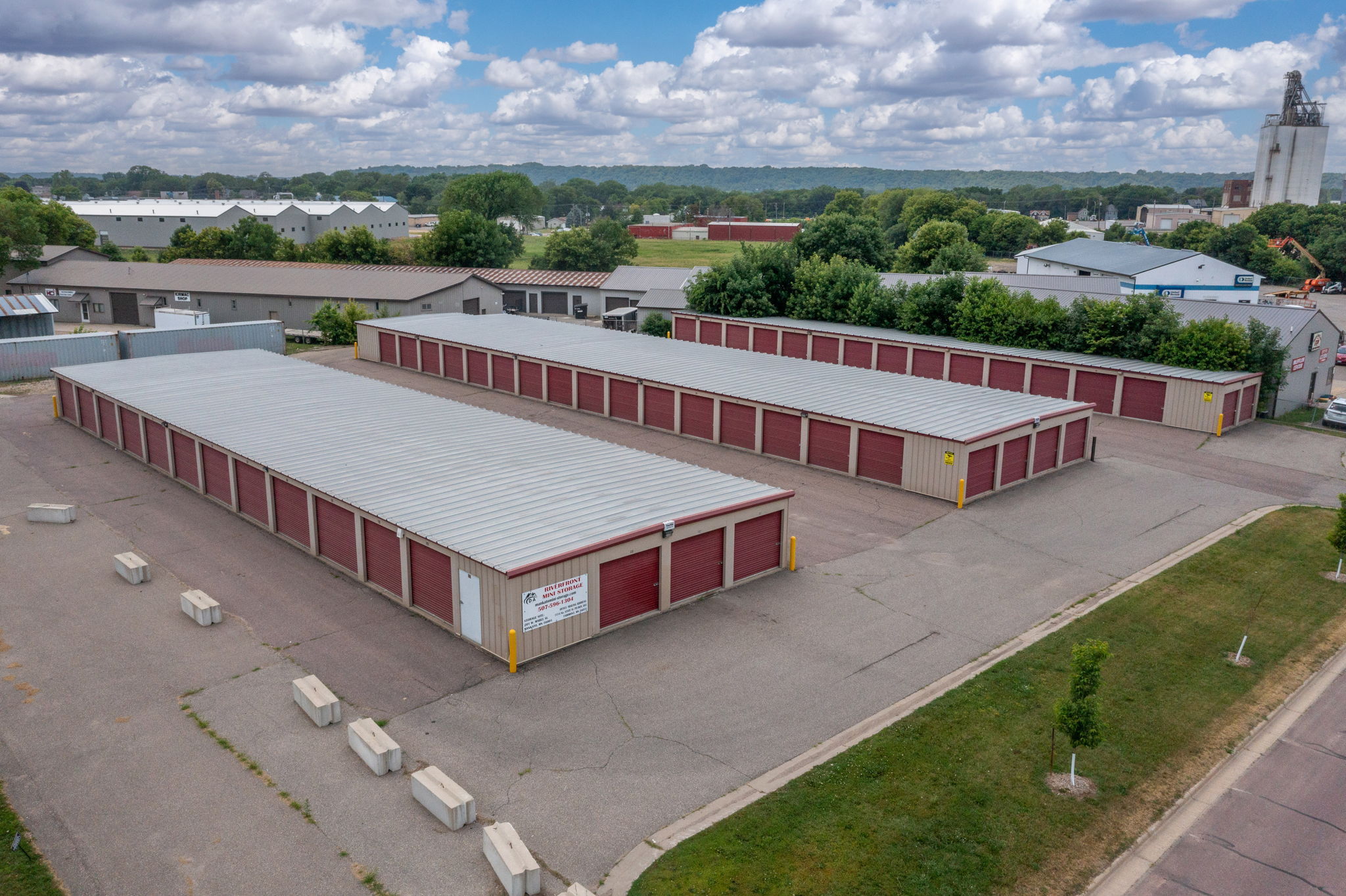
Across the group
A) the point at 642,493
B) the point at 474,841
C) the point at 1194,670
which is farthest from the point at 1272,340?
the point at 474,841

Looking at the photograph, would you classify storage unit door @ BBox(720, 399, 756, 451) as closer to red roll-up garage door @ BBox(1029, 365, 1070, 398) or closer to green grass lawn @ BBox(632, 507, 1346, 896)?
green grass lawn @ BBox(632, 507, 1346, 896)

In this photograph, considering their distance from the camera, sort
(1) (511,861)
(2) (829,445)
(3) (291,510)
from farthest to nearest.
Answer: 1. (2) (829,445)
2. (3) (291,510)
3. (1) (511,861)

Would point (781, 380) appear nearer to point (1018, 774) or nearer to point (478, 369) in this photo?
point (478, 369)

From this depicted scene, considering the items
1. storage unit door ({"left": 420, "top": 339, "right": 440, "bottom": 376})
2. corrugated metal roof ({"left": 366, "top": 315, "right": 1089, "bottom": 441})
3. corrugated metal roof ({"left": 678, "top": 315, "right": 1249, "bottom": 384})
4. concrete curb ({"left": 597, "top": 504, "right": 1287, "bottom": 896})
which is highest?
corrugated metal roof ({"left": 678, "top": 315, "right": 1249, "bottom": 384})

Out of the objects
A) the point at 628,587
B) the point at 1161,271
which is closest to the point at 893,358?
the point at 628,587

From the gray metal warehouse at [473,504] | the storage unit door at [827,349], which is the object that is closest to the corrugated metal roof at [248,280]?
the storage unit door at [827,349]

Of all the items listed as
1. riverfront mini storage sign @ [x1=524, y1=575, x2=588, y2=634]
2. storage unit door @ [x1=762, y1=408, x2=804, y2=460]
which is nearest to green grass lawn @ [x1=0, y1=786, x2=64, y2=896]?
riverfront mini storage sign @ [x1=524, y1=575, x2=588, y2=634]
